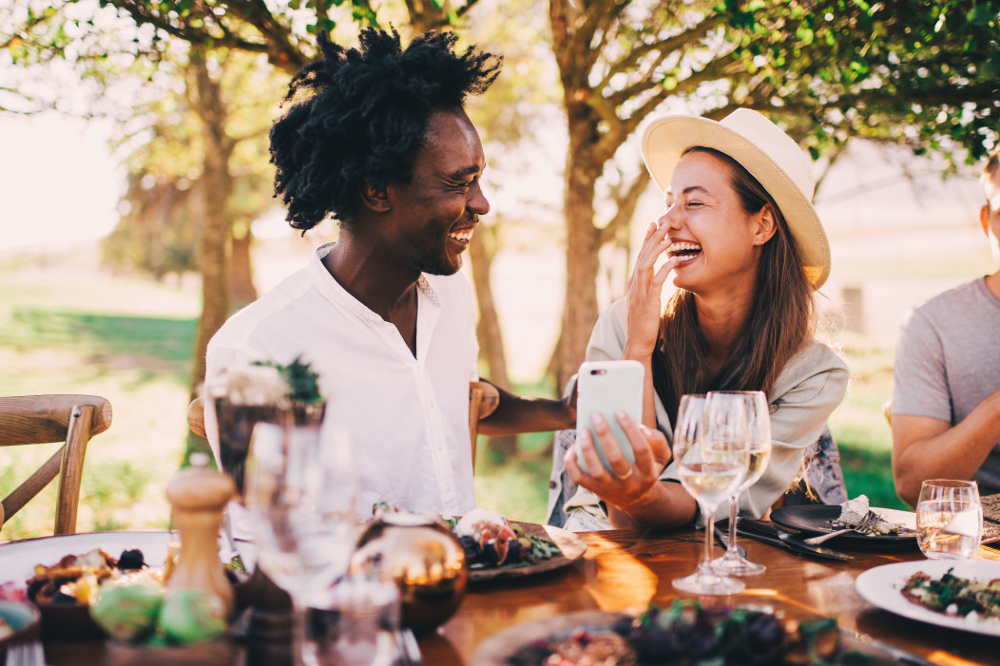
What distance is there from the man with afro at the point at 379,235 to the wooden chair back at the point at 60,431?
1.37ft

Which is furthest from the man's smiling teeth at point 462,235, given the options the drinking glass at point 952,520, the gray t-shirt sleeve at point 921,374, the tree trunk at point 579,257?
the tree trunk at point 579,257

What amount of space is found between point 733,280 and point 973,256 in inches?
1028

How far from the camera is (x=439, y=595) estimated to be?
4.40ft

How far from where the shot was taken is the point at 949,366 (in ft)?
10.8

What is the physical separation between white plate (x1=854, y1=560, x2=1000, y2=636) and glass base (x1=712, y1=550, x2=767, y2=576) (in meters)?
0.21

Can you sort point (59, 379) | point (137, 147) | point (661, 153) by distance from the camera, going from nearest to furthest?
point (661, 153), point (137, 147), point (59, 379)

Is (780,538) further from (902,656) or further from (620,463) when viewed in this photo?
(902,656)

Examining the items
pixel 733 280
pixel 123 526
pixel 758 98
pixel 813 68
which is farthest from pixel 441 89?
pixel 123 526

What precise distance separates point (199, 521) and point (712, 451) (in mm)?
942

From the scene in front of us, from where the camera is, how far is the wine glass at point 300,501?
1.08 metres

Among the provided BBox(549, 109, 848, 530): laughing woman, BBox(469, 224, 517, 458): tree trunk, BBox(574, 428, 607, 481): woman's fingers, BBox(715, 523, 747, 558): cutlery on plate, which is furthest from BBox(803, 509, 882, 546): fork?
BBox(469, 224, 517, 458): tree trunk

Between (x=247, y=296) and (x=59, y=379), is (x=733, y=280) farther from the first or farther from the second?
(x=247, y=296)

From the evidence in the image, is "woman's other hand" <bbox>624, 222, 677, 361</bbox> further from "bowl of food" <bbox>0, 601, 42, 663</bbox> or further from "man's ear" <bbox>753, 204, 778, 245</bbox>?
"bowl of food" <bbox>0, 601, 42, 663</bbox>

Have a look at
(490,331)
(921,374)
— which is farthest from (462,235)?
(490,331)
